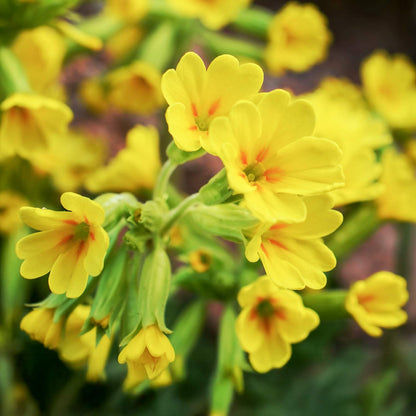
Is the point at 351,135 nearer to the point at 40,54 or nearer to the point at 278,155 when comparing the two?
the point at 278,155

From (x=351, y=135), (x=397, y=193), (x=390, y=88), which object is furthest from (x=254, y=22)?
(x=397, y=193)

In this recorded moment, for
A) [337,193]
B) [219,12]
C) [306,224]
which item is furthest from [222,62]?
[219,12]

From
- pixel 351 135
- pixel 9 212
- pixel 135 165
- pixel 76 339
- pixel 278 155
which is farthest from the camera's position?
pixel 9 212

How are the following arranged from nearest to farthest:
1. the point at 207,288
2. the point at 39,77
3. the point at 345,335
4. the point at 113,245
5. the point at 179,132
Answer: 1. the point at 179,132
2. the point at 113,245
3. the point at 207,288
4. the point at 39,77
5. the point at 345,335

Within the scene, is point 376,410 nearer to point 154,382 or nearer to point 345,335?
point 345,335

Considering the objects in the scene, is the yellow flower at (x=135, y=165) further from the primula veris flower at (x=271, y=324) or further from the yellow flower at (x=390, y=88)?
the yellow flower at (x=390, y=88)

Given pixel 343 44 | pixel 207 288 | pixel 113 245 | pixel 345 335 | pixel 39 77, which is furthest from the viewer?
pixel 343 44

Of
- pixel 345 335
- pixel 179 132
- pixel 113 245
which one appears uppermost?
pixel 179 132
